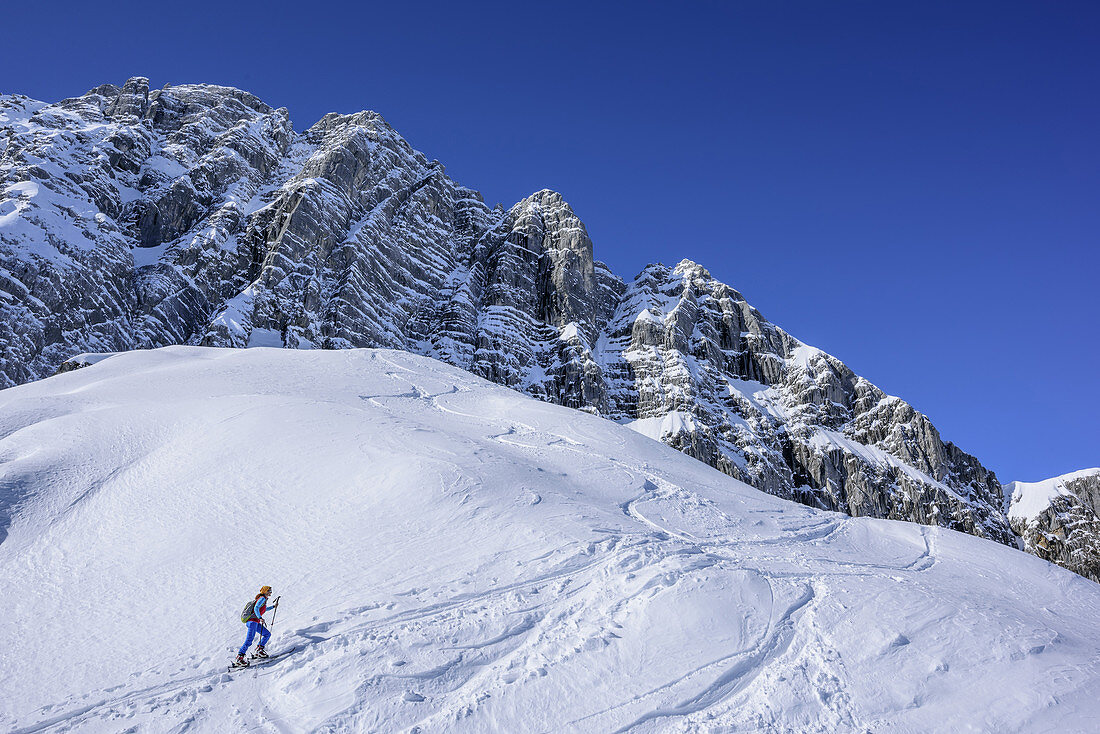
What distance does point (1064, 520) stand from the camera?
125938 millimetres

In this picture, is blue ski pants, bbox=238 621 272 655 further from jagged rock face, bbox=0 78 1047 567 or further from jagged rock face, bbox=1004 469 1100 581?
jagged rock face, bbox=1004 469 1100 581

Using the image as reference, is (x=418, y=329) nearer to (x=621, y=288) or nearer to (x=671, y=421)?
(x=671, y=421)

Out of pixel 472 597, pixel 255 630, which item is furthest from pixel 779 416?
pixel 255 630

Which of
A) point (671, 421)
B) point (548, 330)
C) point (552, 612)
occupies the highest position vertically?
point (548, 330)

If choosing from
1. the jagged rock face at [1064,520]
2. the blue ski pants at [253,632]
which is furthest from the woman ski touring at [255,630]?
the jagged rock face at [1064,520]

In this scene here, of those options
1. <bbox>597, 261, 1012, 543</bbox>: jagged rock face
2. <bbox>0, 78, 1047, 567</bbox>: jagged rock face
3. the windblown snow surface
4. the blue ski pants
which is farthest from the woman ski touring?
<bbox>597, 261, 1012, 543</bbox>: jagged rock face

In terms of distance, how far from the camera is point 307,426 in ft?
83.8

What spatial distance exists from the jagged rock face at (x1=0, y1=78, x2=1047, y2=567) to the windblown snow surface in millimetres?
70478

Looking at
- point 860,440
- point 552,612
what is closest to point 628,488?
point 552,612

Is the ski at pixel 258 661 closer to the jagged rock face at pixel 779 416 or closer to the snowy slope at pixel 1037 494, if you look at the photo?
the jagged rock face at pixel 779 416

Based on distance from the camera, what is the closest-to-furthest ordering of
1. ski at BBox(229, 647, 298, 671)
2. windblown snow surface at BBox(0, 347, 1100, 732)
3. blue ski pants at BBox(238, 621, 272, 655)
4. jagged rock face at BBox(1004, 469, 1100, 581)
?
windblown snow surface at BBox(0, 347, 1100, 732)
ski at BBox(229, 647, 298, 671)
blue ski pants at BBox(238, 621, 272, 655)
jagged rock face at BBox(1004, 469, 1100, 581)

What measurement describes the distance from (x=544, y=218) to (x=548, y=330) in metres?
34.2

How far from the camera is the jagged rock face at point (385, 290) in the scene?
86.4 m

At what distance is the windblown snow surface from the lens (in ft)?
32.0
